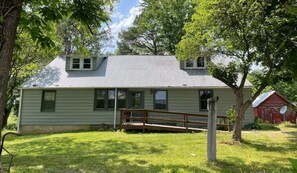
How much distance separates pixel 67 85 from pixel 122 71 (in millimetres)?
3829

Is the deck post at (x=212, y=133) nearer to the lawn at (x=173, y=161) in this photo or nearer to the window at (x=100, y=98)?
the lawn at (x=173, y=161)

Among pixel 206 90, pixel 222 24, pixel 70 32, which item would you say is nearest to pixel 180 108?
pixel 206 90

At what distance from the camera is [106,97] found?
57.7 ft

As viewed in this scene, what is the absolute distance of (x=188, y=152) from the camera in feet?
27.6

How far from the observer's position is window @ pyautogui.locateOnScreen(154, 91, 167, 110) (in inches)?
684

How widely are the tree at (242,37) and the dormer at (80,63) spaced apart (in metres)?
9.23

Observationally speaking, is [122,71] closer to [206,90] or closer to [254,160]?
[206,90]

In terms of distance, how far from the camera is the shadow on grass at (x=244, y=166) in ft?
20.4

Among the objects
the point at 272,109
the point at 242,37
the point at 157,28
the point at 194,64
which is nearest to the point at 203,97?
the point at 194,64

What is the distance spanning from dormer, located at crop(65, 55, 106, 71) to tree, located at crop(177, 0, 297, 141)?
30.3 ft

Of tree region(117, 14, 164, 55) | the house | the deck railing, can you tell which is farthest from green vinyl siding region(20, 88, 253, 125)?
tree region(117, 14, 164, 55)

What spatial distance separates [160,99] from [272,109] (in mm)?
15089

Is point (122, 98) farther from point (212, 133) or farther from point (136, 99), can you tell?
point (212, 133)

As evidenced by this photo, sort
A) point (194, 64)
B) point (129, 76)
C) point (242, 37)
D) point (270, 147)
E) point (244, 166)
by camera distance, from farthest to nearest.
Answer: point (194, 64) → point (129, 76) → point (242, 37) → point (270, 147) → point (244, 166)
